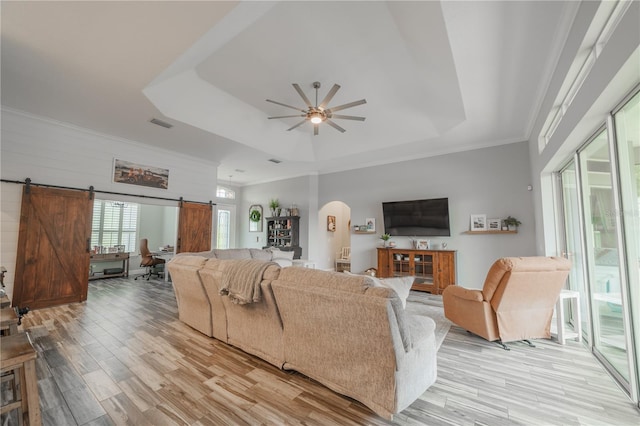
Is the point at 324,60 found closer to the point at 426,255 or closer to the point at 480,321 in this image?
the point at 480,321

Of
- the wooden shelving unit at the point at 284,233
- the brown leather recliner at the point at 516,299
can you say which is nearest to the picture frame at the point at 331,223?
the wooden shelving unit at the point at 284,233

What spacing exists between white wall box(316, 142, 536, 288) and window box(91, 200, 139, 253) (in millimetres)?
7301

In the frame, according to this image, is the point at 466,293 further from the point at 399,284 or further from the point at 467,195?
the point at 467,195

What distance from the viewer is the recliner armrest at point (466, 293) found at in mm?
3016

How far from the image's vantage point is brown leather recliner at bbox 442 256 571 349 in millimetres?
2781

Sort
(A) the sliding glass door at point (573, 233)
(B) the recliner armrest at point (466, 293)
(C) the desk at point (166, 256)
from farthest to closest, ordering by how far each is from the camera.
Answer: (C) the desk at point (166, 256) → (A) the sliding glass door at point (573, 233) → (B) the recliner armrest at point (466, 293)

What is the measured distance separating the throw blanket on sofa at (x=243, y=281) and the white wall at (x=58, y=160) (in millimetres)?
4492

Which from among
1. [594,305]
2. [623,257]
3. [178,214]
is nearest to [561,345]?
[594,305]

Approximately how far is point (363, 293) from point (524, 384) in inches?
72.0

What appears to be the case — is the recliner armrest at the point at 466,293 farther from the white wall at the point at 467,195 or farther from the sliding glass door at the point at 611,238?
the white wall at the point at 467,195

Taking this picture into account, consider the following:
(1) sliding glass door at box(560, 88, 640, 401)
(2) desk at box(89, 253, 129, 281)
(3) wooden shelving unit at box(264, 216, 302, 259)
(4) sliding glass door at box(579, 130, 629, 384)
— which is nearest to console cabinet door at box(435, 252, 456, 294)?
(1) sliding glass door at box(560, 88, 640, 401)

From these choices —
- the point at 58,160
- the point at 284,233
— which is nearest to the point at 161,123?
the point at 58,160

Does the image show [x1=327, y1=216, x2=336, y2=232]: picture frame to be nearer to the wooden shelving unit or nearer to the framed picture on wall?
the wooden shelving unit

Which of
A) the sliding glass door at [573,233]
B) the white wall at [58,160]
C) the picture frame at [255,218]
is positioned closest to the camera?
the sliding glass door at [573,233]
